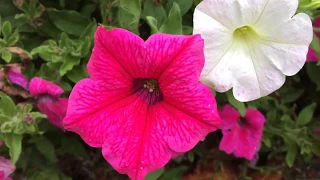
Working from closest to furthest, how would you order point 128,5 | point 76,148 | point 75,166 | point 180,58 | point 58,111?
point 180,58 → point 128,5 → point 58,111 → point 76,148 → point 75,166

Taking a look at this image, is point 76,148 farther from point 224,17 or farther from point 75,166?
point 224,17

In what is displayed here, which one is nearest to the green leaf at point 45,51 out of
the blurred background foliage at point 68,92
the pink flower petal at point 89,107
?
the blurred background foliage at point 68,92

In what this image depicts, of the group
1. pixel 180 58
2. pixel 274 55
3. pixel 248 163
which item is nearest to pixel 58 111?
pixel 180 58

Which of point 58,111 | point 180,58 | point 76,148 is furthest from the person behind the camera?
point 76,148

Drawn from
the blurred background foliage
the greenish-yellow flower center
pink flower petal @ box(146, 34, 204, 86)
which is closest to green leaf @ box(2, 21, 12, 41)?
the blurred background foliage

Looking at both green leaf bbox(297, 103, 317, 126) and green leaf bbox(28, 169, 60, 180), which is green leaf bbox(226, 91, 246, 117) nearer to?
green leaf bbox(297, 103, 317, 126)

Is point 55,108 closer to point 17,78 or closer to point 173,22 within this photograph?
point 17,78
